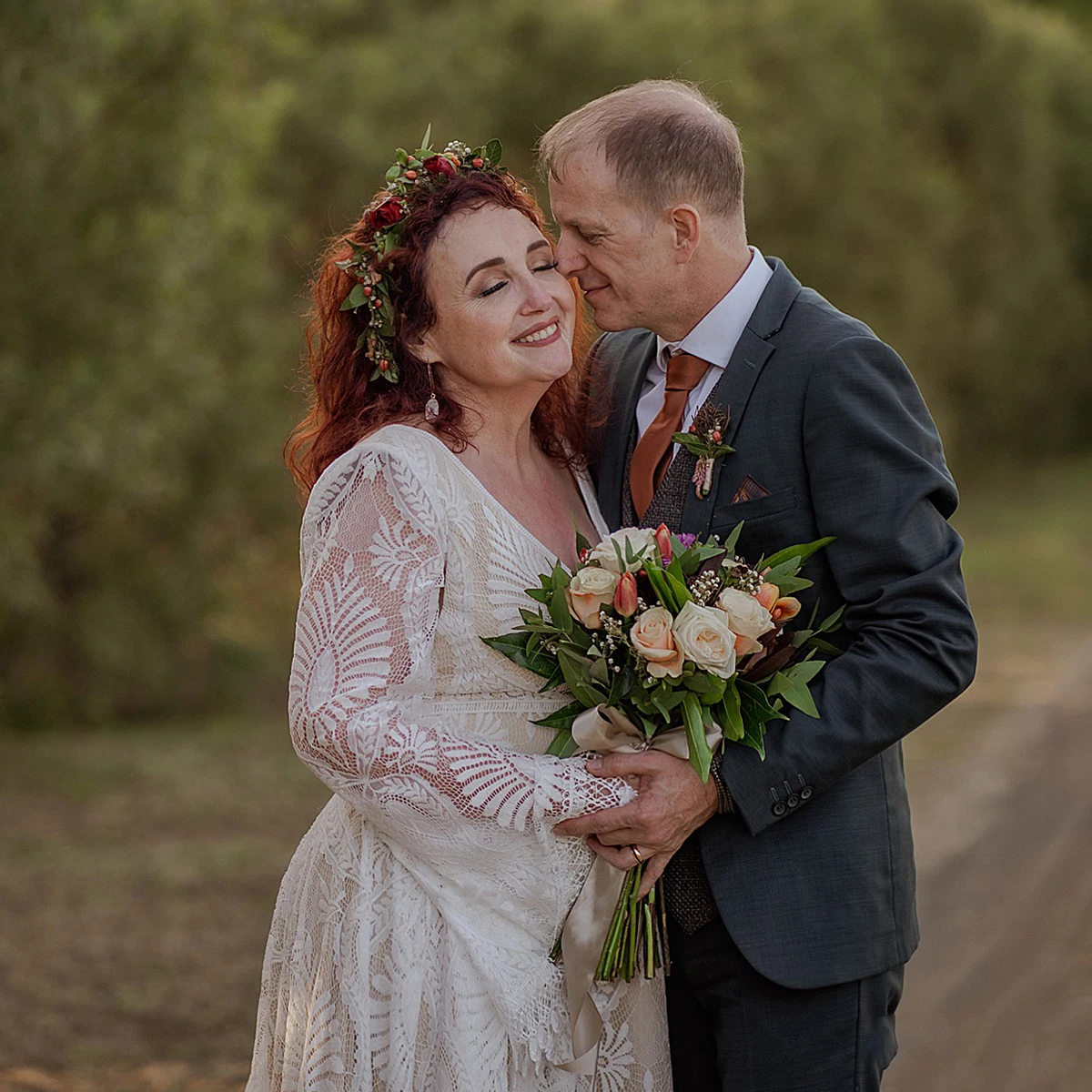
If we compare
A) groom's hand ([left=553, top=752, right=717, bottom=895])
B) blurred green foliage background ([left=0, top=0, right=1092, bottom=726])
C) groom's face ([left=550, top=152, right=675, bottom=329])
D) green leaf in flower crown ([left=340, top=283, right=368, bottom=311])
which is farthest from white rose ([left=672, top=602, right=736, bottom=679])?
blurred green foliage background ([left=0, top=0, right=1092, bottom=726])

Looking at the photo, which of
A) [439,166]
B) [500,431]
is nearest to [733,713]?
[500,431]

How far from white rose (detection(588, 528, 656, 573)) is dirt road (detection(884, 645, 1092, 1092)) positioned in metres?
2.60

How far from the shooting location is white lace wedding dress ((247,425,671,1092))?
228cm

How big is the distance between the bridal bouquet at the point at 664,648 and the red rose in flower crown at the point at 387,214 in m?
0.71

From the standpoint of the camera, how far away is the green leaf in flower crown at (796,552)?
2.32 m

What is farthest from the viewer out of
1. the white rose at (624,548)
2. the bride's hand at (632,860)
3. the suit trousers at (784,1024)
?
the suit trousers at (784,1024)

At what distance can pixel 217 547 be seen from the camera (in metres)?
9.05

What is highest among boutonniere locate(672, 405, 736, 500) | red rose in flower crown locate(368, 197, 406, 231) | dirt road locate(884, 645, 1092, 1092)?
red rose in flower crown locate(368, 197, 406, 231)

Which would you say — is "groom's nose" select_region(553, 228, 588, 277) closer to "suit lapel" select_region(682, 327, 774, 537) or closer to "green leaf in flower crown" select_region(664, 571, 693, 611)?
"suit lapel" select_region(682, 327, 774, 537)

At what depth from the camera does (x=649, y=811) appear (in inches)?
91.0

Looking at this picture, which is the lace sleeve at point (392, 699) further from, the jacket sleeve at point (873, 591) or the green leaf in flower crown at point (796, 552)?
the green leaf in flower crown at point (796, 552)

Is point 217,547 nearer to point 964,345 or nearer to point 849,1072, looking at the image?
point 849,1072

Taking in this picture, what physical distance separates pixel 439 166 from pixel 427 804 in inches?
44.9

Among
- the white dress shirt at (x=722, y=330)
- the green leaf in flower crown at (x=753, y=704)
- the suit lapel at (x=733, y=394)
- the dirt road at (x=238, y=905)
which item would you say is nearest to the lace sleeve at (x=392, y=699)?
the green leaf in flower crown at (x=753, y=704)
